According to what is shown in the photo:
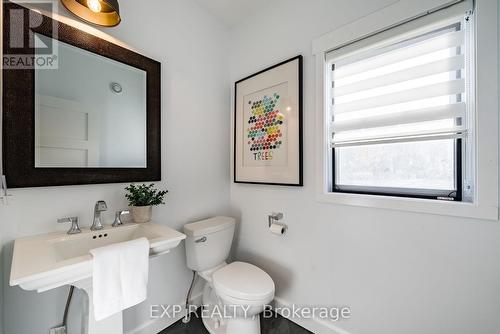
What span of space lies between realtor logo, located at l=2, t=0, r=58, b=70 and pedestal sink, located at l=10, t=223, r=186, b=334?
0.83 m

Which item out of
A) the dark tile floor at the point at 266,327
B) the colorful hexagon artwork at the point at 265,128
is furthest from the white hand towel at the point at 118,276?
the colorful hexagon artwork at the point at 265,128

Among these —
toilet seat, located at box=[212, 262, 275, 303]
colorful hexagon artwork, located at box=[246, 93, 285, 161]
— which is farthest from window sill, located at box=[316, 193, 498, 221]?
toilet seat, located at box=[212, 262, 275, 303]

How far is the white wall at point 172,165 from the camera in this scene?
96 cm

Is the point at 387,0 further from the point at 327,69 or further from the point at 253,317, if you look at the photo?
the point at 253,317

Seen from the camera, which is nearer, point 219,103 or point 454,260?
point 454,260

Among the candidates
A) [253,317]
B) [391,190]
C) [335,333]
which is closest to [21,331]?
[253,317]

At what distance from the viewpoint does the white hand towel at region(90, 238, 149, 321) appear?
80 centimetres

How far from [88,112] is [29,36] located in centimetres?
39

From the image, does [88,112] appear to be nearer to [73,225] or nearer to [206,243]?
[73,225]

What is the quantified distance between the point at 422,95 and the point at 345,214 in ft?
2.54

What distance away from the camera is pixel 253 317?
128 centimetres

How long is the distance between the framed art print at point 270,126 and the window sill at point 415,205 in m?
0.30

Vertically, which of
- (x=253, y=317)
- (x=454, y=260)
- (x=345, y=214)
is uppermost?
(x=345, y=214)

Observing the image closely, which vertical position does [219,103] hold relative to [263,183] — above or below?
above
